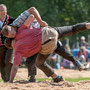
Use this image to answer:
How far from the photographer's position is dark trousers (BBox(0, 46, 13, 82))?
860 cm

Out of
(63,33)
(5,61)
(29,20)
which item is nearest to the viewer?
(29,20)

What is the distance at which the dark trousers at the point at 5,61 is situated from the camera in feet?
28.2

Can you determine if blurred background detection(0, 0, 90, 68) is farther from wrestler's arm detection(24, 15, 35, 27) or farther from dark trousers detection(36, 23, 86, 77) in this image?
wrestler's arm detection(24, 15, 35, 27)

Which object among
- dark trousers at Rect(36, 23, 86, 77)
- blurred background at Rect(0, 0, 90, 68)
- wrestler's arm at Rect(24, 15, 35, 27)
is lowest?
dark trousers at Rect(36, 23, 86, 77)

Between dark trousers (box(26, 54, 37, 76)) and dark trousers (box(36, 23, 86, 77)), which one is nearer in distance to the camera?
dark trousers (box(36, 23, 86, 77))

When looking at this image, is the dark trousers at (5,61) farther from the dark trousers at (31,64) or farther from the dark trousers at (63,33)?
the dark trousers at (63,33)

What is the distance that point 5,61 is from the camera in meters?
8.70

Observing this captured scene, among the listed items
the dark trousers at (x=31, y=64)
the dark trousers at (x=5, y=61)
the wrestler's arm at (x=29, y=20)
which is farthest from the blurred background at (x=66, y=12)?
the wrestler's arm at (x=29, y=20)

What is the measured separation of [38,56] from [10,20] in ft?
4.26

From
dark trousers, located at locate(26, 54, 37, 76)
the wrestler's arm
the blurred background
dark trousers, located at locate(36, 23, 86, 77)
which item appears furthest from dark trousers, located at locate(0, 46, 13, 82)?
the blurred background

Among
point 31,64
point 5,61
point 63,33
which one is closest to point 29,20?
point 63,33

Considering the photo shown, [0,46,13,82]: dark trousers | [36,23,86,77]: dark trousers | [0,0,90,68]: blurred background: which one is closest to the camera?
[36,23,86,77]: dark trousers

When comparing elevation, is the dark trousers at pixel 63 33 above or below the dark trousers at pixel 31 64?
above

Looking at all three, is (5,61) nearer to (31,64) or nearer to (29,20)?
(31,64)
